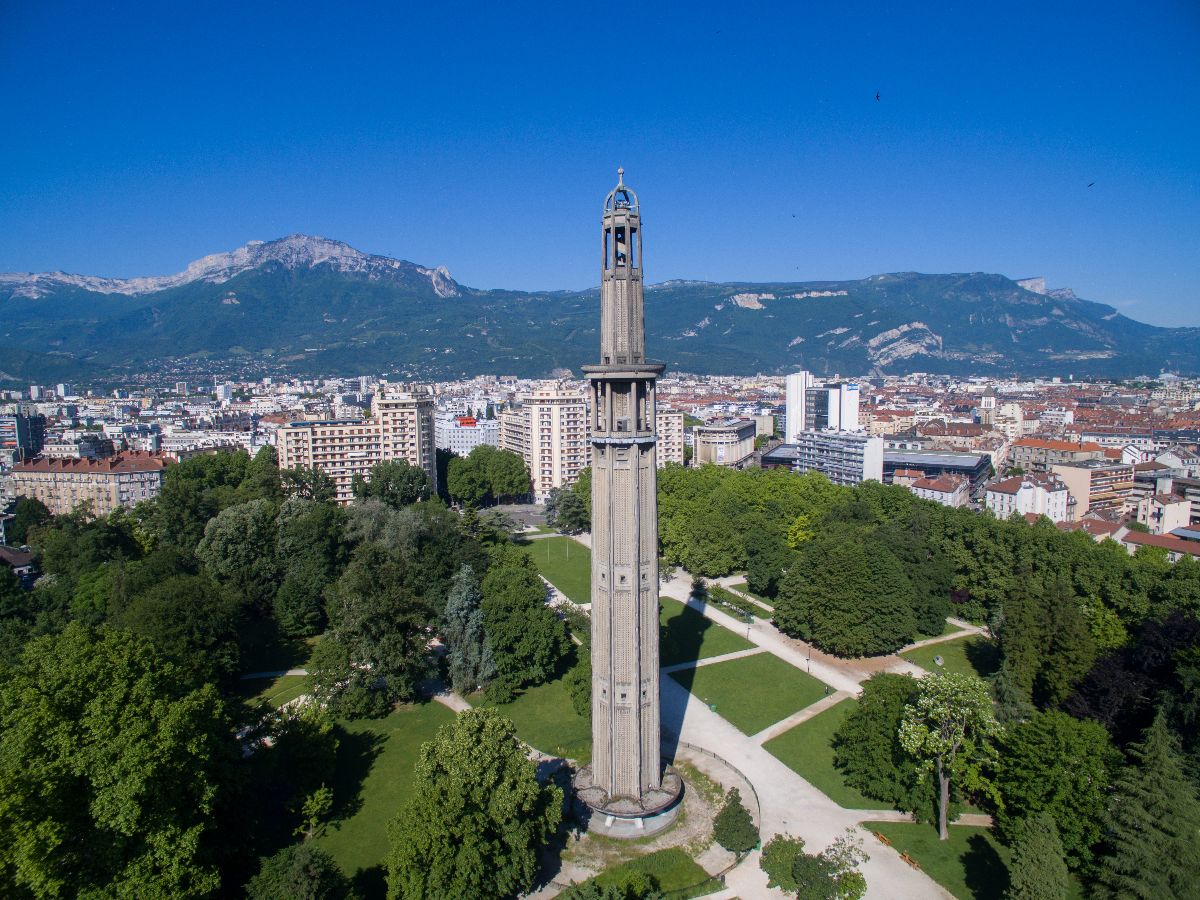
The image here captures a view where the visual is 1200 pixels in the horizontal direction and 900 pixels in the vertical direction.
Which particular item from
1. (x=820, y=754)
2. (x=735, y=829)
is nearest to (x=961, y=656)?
(x=820, y=754)

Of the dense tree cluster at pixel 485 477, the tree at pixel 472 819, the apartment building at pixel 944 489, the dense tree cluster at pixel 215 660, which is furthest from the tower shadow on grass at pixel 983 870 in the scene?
the dense tree cluster at pixel 485 477

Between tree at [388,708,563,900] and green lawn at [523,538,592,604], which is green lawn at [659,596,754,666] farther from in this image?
tree at [388,708,563,900]

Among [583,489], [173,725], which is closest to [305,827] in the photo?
[173,725]

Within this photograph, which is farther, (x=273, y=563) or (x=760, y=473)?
(x=760, y=473)

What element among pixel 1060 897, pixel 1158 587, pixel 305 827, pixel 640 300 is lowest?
pixel 305 827

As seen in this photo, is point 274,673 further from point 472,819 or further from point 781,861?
point 781,861

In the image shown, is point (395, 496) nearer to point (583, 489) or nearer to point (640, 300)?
point (583, 489)
